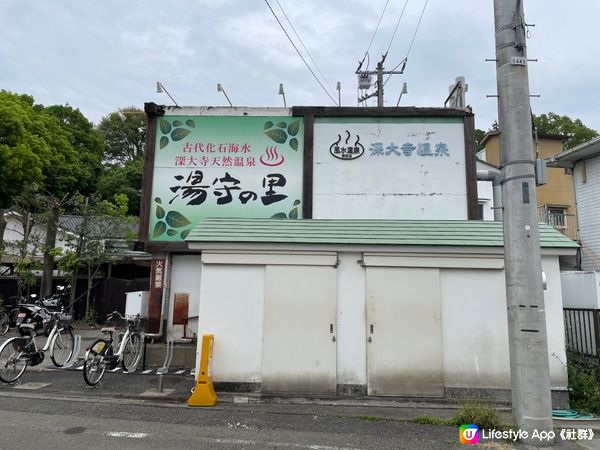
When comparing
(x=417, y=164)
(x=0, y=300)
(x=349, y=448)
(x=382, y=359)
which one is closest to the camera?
(x=349, y=448)

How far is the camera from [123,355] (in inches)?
370

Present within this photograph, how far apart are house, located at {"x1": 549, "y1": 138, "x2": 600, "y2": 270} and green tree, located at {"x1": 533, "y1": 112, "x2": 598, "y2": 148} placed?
20.1m

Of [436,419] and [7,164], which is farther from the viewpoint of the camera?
[7,164]

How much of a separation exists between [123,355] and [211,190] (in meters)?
4.24

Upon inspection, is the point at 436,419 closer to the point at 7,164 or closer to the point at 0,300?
the point at 0,300

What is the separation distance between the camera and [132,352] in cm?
975

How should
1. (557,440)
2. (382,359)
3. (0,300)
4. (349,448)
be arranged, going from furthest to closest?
(0,300) < (382,359) < (557,440) < (349,448)

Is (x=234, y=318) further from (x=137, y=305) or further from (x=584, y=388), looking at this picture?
(x=584, y=388)

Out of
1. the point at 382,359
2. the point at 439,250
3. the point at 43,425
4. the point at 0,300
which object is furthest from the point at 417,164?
the point at 0,300

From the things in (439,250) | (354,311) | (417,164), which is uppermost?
(417,164)

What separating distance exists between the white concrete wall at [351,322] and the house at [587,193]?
431 inches

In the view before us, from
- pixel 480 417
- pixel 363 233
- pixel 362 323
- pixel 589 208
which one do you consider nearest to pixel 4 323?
pixel 362 323

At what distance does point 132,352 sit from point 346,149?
22.7ft

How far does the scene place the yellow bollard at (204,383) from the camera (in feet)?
22.9
